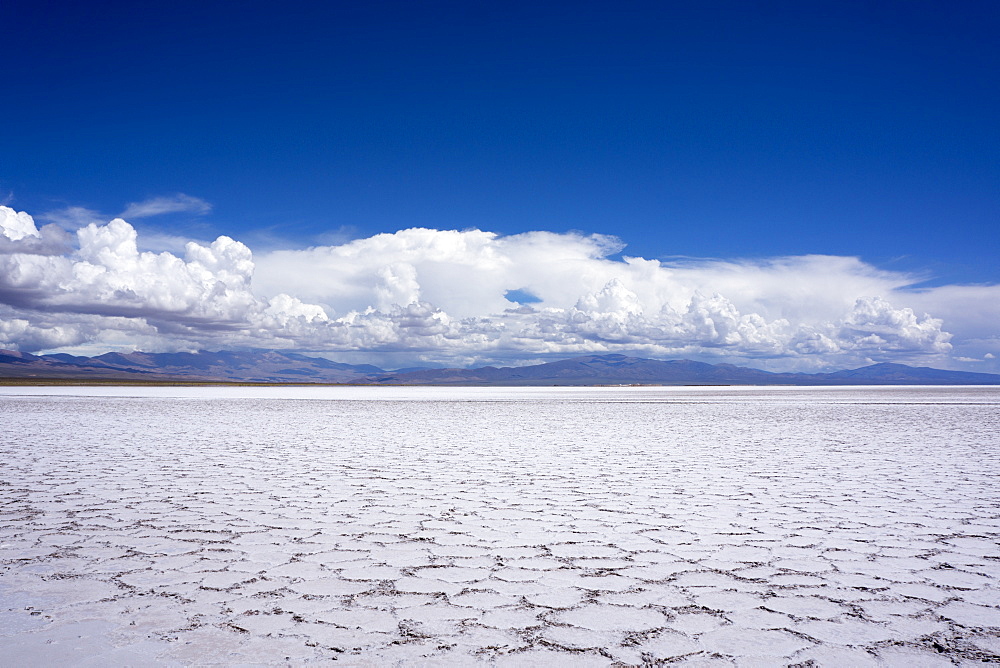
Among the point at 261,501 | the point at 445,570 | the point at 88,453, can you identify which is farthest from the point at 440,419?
the point at 445,570

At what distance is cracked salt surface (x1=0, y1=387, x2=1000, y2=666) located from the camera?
292cm

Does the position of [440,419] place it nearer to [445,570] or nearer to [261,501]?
[261,501]

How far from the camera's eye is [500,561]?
4266mm

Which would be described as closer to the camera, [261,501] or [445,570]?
[445,570]

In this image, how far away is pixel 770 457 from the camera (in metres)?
9.84

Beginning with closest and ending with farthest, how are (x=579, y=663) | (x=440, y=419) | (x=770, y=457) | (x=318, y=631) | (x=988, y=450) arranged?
(x=579, y=663) → (x=318, y=631) → (x=770, y=457) → (x=988, y=450) → (x=440, y=419)

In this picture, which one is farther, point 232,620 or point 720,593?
point 720,593

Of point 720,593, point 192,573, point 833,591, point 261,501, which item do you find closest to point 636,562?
point 720,593

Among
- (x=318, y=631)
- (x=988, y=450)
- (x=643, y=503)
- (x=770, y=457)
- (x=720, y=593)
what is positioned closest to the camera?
(x=318, y=631)

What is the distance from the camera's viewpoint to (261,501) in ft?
20.9

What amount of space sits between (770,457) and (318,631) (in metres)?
8.39

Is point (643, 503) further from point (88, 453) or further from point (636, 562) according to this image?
point (88, 453)

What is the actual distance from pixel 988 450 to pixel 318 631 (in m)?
11.5

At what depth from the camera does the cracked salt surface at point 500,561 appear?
292 centimetres
